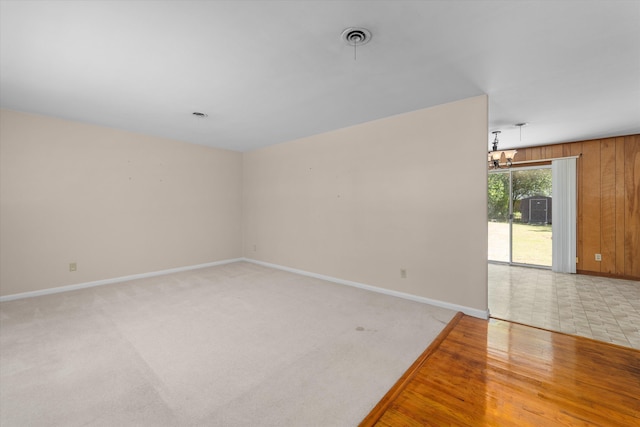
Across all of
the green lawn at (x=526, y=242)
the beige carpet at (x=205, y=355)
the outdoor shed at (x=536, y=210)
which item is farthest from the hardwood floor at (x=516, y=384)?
the outdoor shed at (x=536, y=210)

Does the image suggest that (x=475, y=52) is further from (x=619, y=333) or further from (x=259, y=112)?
(x=619, y=333)

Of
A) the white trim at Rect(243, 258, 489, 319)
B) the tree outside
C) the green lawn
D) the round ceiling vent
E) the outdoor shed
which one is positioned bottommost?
the white trim at Rect(243, 258, 489, 319)

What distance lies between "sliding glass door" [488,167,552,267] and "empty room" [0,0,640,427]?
0.04 m

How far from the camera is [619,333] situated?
2.59 m

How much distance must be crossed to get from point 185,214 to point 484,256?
4939 mm

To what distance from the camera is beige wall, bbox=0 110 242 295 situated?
3525mm

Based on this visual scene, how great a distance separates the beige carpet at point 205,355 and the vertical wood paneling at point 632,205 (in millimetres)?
3961

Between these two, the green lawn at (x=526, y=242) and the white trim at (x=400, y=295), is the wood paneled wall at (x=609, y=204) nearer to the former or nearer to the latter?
the green lawn at (x=526, y=242)

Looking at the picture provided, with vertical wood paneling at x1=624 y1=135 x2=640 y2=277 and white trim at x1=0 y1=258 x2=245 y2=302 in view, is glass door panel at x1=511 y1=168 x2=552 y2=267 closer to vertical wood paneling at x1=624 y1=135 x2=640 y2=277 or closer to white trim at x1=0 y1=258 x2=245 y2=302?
vertical wood paneling at x1=624 y1=135 x2=640 y2=277

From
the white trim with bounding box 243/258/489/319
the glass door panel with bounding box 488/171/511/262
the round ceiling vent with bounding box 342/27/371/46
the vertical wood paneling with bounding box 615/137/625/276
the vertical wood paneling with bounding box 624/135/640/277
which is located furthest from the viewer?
the glass door panel with bounding box 488/171/511/262

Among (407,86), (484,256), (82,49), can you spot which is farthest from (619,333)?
(82,49)

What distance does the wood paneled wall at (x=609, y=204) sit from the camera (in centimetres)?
442

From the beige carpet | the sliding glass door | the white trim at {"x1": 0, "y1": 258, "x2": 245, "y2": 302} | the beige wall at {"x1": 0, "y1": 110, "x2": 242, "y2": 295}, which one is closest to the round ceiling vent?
the beige carpet

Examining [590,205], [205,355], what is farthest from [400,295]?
[590,205]
